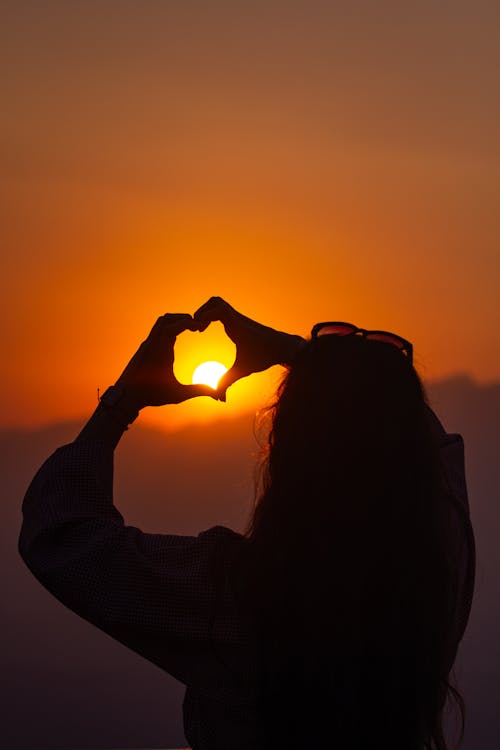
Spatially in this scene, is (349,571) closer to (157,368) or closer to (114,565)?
(114,565)

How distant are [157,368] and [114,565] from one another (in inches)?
16.4

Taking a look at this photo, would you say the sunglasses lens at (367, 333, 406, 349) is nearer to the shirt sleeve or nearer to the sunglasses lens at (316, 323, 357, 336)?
the sunglasses lens at (316, 323, 357, 336)

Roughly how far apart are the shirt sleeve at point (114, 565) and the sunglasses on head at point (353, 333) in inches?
16.0

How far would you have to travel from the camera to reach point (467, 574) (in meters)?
1.77

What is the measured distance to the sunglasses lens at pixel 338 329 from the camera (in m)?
1.63

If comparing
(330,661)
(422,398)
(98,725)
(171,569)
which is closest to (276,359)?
(422,398)

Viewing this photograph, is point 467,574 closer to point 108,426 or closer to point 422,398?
point 422,398

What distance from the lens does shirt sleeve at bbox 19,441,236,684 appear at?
4.95ft

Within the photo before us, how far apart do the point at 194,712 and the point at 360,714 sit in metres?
0.31

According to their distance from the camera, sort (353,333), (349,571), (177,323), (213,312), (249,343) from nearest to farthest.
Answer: (349,571) → (353,333) → (177,323) → (213,312) → (249,343)

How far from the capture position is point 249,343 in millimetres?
1975

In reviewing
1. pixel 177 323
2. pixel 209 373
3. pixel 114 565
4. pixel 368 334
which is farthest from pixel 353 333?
pixel 114 565

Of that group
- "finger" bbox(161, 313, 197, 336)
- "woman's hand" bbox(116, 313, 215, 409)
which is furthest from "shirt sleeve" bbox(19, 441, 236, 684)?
"finger" bbox(161, 313, 197, 336)

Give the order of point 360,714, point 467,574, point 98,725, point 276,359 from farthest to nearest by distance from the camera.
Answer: point 98,725, point 276,359, point 467,574, point 360,714
